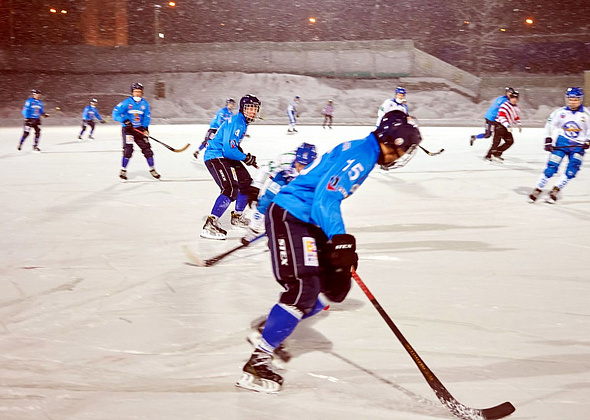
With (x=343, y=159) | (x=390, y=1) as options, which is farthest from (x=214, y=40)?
(x=343, y=159)

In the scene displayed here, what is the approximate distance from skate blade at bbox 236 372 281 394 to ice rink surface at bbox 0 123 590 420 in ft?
0.11

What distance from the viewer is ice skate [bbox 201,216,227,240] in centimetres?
558

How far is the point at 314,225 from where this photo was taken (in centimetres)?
277

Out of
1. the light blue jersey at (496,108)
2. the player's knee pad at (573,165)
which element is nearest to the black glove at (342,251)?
the player's knee pad at (573,165)

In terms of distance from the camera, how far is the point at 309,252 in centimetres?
263

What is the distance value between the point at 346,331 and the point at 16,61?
34.4m

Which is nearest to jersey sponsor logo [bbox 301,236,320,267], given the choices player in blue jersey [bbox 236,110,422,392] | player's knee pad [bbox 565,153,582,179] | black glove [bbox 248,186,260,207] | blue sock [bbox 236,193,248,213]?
player in blue jersey [bbox 236,110,422,392]

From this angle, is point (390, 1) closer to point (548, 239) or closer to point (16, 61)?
point (16, 61)

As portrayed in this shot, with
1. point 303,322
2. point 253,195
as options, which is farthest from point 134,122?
point 303,322

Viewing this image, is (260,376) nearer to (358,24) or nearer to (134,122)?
(134,122)

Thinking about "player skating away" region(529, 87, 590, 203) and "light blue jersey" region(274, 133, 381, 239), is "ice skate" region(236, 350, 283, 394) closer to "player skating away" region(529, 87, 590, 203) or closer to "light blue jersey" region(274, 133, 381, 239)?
"light blue jersey" region(274, 133, 381, 239)

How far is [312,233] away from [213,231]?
9.71 feet

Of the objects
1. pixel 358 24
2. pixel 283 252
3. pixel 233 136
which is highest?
pixel 358 24

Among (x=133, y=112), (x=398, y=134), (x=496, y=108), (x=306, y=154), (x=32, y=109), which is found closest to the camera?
(x=398, y=134)
